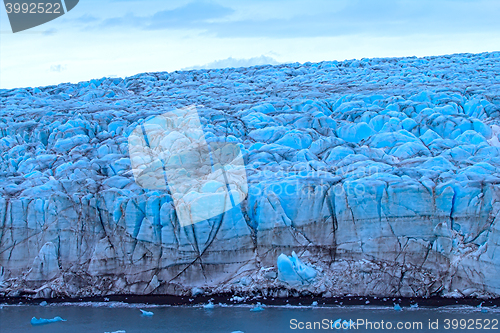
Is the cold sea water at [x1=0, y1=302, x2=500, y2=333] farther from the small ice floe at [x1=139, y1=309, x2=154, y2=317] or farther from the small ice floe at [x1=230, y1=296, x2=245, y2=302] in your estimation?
the small ice floe at [x1=230, y1=296, x2=245, y2=302]

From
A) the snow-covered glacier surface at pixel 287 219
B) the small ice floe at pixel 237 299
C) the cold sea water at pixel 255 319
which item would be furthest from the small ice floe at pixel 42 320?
the small ice floe at pixel 237 299

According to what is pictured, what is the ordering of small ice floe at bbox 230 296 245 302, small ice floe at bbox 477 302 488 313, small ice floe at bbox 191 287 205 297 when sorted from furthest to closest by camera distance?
small ice floe at bbox 191 287 205 297, small ice floe at bbox 230 296 245 302, small ice floe at bbox 477 302 488 313

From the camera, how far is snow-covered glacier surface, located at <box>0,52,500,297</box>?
6.94 metres

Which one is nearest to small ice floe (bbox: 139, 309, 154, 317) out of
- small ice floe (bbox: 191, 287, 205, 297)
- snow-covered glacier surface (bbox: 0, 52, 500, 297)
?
snow-covered glacier surface (bbox: 0, 52, 500, 297)

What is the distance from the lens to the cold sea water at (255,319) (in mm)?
6121

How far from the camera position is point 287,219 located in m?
7.30

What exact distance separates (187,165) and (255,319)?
138 inches

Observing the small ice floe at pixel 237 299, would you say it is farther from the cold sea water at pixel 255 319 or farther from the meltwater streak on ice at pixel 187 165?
the meltwater streak on ice at pixel 187 165

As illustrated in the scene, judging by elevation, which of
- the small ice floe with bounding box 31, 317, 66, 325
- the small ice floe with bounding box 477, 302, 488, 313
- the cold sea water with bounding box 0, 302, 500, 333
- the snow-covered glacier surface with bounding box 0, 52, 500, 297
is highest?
the snow-covered glacier surface with bounding box 0, 52, 500, 297

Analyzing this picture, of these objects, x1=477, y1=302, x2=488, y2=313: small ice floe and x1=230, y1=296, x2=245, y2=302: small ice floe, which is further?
x1=230, y1=296, x2=245, y2=302: small ice floe

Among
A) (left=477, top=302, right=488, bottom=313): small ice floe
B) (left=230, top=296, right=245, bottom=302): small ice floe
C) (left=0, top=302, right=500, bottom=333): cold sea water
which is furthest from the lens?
(left=230, top=296, right=245, bottom=302): small ice floe

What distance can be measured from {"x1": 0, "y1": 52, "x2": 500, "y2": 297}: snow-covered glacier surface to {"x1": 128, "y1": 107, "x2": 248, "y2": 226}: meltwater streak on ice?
130 mm

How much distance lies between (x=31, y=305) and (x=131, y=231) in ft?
6.29

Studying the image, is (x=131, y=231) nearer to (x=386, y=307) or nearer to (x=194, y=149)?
(x=194, y=149)
